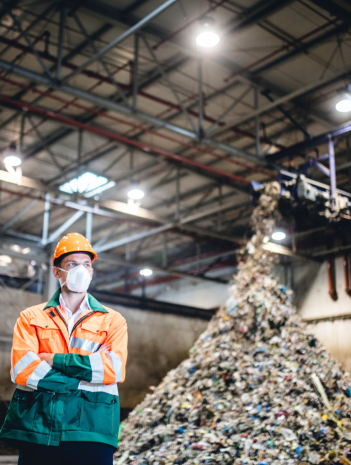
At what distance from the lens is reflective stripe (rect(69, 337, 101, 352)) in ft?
7.39

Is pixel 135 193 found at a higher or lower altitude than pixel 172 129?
lower

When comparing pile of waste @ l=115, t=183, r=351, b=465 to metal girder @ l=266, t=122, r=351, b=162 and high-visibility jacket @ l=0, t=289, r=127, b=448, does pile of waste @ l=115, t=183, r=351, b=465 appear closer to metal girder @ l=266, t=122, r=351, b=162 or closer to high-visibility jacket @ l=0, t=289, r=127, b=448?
metal girder @ l=266, t=122, r=351, b=162

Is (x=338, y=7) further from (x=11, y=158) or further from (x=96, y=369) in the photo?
(x=96, y=369)

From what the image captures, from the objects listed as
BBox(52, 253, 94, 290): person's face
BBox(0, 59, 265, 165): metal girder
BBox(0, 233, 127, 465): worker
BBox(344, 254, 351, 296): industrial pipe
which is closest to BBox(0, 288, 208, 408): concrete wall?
BBox(344, 254, 351, 296): industrial pipe

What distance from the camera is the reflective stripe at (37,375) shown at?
6.78 ft

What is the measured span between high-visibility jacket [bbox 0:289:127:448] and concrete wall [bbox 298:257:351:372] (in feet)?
34.3

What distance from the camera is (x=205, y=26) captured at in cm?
595

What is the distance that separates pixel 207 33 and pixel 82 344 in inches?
189

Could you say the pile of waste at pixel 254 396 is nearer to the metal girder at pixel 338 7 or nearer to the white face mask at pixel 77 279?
the metal girder at pixel 338 7

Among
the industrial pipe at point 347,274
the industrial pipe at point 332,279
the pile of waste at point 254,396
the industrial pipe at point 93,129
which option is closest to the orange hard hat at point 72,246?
the pile of waste at point 254,396

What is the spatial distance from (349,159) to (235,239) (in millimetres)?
3339

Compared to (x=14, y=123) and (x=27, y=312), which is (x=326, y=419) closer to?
(x=27, y=312)

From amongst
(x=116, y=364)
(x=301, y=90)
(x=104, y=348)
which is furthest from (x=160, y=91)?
(x=116, y=364)

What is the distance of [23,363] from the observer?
83.3 inches
